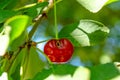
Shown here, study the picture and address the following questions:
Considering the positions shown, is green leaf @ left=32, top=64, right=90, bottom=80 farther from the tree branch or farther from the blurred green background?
the blurred green background

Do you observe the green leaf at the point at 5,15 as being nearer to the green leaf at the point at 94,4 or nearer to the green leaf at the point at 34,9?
the green leaf at the point at 34,9

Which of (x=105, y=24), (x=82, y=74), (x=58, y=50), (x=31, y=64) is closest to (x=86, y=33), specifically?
(x=58, y=50)

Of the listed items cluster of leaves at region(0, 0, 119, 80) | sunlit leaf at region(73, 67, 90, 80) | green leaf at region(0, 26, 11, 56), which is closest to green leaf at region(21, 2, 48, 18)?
cluster of leaves at region(0, 0, 119, 80)

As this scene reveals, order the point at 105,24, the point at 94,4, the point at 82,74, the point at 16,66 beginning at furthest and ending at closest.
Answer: the point at 105,24
the point at 16,66
the point at 94,4
the point at 82,74

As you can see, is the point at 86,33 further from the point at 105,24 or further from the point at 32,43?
the point at 105,24

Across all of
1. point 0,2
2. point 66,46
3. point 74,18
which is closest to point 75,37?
point 66,46

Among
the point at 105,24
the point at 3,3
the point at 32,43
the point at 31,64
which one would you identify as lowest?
the point at 105,24
